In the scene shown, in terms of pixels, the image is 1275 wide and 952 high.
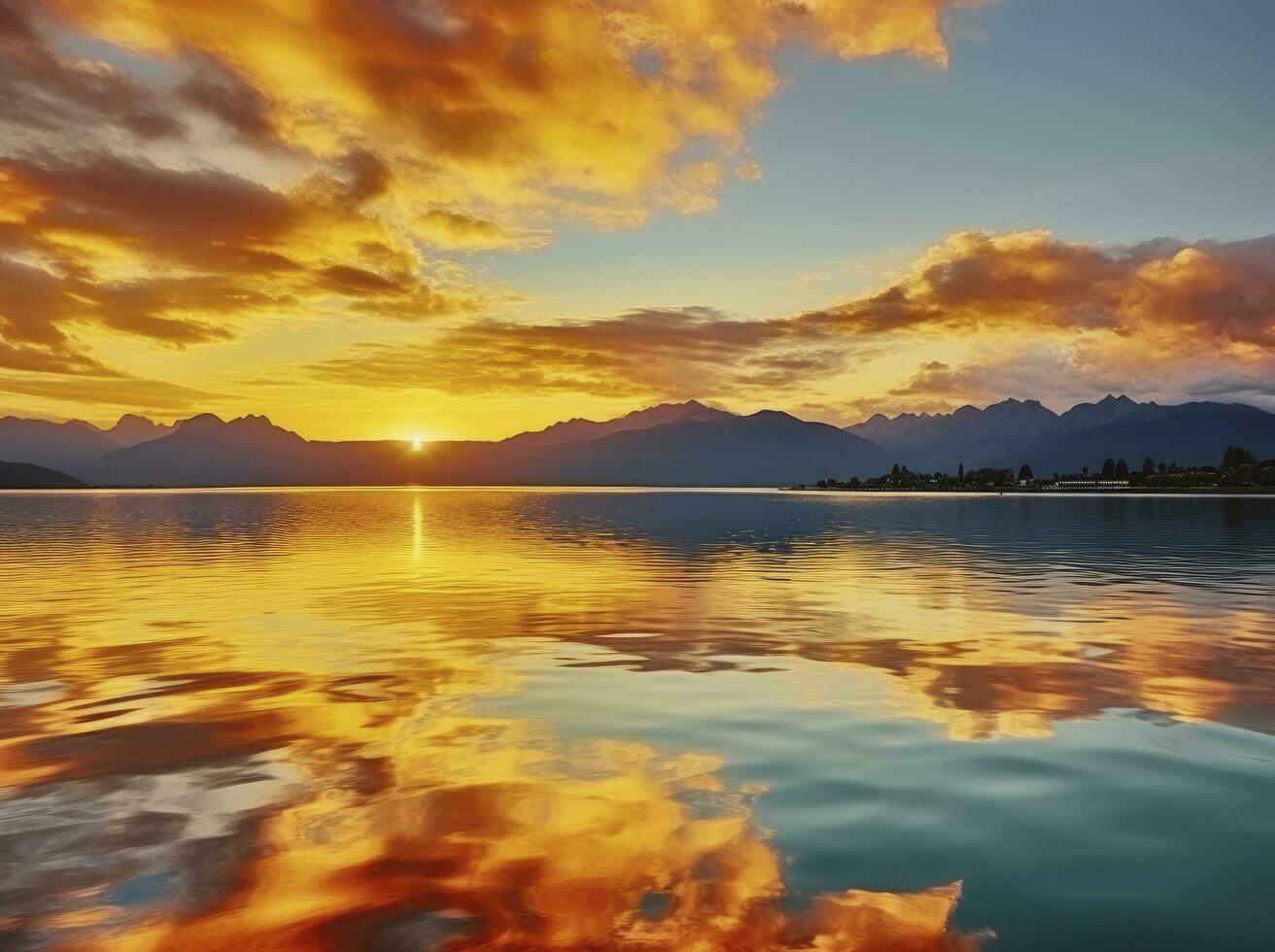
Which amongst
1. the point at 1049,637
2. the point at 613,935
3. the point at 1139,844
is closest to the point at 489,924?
the point at 613,935

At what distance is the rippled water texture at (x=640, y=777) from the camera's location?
9.26 m

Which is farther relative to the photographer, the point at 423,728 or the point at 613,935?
the point at 423,728

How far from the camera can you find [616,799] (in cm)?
1286

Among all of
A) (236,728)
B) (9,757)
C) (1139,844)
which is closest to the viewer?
(1139,844)

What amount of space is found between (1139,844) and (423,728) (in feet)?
40.7

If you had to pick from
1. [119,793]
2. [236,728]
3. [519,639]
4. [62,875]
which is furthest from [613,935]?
[519,639]

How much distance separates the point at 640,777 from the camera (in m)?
13.9

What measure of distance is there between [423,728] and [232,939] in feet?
27.1

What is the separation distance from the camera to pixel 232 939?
8.80 m

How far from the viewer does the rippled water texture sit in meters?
9.26

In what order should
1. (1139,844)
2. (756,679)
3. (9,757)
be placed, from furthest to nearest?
1. (756,679)
2. (9,757)
3. (1139,844)

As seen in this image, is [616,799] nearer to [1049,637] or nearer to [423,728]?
[423,728]

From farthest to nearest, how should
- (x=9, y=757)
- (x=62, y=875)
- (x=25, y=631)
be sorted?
1. (x=25, y=631)
2. (x=9, y=757)
3. (x=62, y=875)

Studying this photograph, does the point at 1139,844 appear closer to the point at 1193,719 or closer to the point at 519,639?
the point at 1193,719
